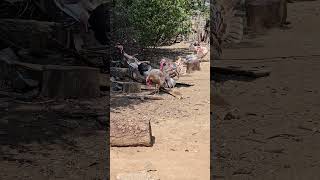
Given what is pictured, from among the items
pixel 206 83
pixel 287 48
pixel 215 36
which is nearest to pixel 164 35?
pixel 215 36

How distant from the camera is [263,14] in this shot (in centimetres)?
1733

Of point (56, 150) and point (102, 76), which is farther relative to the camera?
point (102, 76)

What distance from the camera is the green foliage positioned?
1374cm

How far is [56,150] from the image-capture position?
6.34 m

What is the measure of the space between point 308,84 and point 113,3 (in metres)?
5.88

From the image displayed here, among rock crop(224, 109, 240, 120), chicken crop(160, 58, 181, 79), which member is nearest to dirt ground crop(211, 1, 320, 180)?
rock crop(224, 109, 240, 120)

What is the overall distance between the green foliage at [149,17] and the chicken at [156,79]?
3283mm

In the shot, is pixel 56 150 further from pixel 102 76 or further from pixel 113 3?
pixel 113 3

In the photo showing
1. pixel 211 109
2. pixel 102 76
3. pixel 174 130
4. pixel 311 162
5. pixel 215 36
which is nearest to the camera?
pixel 311 162

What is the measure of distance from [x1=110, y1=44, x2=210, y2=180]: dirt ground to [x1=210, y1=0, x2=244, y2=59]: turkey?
196 inches

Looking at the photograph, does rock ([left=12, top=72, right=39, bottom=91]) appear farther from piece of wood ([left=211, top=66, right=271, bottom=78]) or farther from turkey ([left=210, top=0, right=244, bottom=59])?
turkey ([left=210, top=0, right=244, bottom=59])

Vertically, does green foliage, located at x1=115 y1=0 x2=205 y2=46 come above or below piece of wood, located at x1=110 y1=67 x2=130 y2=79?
above

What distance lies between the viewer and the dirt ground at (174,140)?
5.88 meters

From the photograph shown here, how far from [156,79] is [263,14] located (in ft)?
26.2
